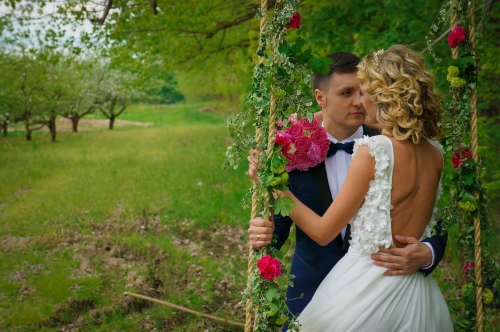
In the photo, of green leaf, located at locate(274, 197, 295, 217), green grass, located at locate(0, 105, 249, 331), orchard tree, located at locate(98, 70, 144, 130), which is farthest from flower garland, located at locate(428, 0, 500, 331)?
orchard tree, located at locate(98, 70, 144, 130)

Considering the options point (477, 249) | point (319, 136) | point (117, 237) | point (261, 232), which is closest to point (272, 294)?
point (261, 232)

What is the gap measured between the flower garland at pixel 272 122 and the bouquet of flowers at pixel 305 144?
0.57 ft

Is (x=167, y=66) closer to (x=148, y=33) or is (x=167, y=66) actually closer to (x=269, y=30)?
(x=148, y=33)

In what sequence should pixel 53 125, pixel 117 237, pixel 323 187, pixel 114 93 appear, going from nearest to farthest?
pixel 323 187, pixel 117 237, pixel 53 125, pixel 114 93

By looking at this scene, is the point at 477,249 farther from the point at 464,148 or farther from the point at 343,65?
the point at 343,65

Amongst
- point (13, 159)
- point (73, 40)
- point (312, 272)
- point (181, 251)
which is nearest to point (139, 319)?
point (181, 251)

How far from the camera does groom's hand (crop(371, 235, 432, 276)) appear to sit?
254cm

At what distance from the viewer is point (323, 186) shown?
290 cm

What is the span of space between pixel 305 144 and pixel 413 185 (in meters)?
0.59

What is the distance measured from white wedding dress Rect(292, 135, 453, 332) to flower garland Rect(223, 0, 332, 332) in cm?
20

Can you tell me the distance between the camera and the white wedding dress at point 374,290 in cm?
246

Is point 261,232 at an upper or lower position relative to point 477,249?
upper

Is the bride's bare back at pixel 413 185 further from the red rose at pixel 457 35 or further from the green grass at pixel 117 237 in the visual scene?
the green grass at pixel 117 237

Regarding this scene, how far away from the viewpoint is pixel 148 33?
32.9 feet
